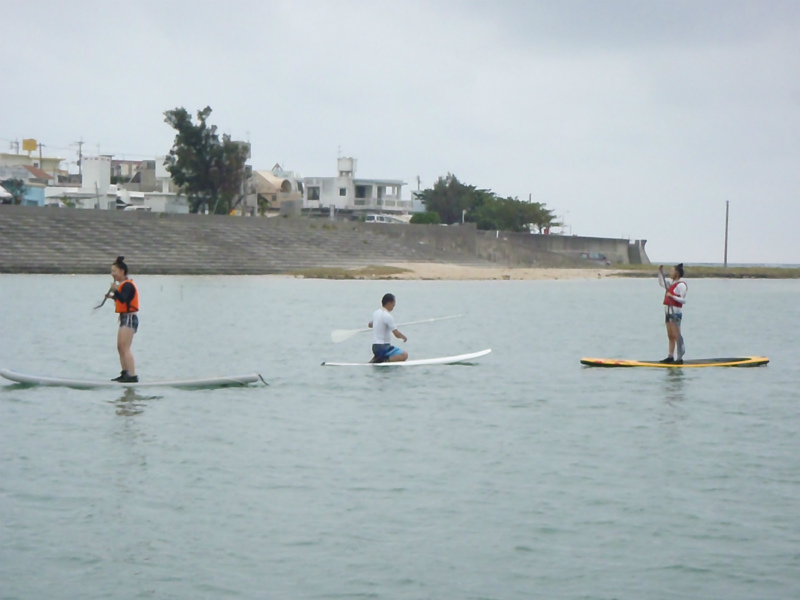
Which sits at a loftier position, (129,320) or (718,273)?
(129,320)

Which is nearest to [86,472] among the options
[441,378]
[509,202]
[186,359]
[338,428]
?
[338,428]

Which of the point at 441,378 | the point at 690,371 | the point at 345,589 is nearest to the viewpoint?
the point at 345,589

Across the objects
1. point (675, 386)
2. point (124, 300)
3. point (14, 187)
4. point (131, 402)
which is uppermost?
point (14, 187)

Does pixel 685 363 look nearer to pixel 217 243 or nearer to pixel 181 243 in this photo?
pixel 181 243

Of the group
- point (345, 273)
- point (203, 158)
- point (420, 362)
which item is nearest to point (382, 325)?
point (420, 362)

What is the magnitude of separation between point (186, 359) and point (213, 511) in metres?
14.2

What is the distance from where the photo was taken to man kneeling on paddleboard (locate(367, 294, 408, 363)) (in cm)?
1959

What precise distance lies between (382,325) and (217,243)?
49.0 metres

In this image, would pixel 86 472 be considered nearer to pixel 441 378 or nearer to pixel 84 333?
pixel 441 378

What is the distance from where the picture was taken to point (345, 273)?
6612 cm

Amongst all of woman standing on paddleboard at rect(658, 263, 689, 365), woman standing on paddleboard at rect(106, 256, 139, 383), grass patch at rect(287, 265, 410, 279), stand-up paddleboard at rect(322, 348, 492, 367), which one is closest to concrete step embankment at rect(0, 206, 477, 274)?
grass patch at rect(287, 265, 410, 279)

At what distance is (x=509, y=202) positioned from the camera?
107312 millimetres

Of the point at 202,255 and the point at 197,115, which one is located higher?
the point at 197,115

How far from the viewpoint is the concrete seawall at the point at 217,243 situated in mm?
60250
